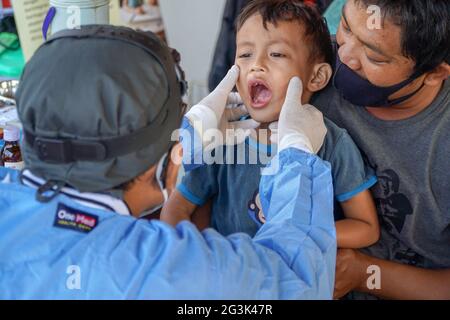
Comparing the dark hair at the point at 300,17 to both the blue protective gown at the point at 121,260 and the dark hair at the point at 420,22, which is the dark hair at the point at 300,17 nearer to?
the dark hair at the point at 420,22

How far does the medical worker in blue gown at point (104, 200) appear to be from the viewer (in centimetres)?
87

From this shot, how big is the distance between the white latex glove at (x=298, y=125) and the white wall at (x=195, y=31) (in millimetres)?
2608

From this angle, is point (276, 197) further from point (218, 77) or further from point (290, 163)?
A: point (218, 77)

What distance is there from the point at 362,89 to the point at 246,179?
0.39 m

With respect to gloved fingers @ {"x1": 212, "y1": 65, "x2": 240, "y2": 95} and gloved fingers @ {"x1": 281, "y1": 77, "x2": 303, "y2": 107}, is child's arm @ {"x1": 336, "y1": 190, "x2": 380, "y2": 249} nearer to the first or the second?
gloved fingers @ {"x1": 281, "y1": 77, "x2": 303, "y2": 107}

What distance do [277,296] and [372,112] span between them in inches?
29.4

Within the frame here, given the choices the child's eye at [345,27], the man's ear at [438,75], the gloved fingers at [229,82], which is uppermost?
the child's eye at [345,27]

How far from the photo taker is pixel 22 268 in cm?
90

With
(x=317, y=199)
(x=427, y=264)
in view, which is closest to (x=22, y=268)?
(x=317, y=199)

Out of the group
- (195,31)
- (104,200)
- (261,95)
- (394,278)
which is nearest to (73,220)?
(104,200)

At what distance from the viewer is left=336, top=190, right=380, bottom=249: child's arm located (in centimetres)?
141

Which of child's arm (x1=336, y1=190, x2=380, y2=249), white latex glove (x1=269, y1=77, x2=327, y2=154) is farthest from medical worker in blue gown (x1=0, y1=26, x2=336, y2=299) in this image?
child's arm (x1=336, y1=190, x2=380, y2=249)

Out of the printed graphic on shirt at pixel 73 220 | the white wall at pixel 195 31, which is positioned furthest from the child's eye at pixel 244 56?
the white wall at pixel 195 31

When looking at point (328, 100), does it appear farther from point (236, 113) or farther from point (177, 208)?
point (177, 208)
